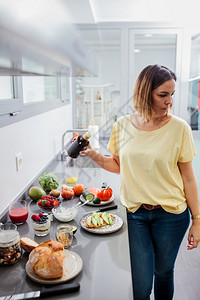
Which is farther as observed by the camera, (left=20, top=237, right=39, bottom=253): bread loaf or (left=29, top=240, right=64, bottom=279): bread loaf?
(left=20, top=237, right=39, bottom=253): bread loaf

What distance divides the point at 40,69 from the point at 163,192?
999 millimetres

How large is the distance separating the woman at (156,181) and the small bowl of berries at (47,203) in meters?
0.36

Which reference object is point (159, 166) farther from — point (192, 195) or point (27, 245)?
point (27, 245)

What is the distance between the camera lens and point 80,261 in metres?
1.04

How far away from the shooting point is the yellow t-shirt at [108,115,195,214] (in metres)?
1.36

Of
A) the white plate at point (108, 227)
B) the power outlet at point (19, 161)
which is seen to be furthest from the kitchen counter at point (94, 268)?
the power outlet at point (19, 161)

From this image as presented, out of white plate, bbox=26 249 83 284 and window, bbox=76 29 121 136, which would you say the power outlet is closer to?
white plate, bbox=26 249 83 284

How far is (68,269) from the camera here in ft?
3.25

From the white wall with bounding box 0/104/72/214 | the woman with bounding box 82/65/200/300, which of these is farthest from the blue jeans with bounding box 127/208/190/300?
the white wall with bounding box 0/104/72/214

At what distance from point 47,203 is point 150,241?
0.55 meters

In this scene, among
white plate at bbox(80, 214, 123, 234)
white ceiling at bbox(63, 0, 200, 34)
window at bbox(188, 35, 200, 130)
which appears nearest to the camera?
white plate at bbox(80, 214, 123, 234)

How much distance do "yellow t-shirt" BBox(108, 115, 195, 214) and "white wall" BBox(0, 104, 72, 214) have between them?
60cm

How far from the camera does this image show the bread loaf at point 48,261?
93 cm

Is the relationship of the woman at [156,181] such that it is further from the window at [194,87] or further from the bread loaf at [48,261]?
the window at [194,87]
